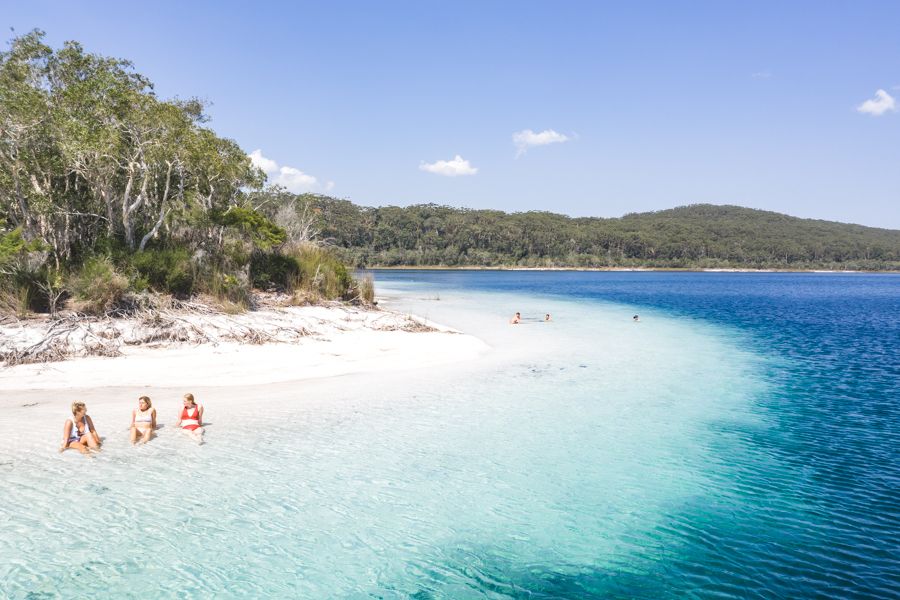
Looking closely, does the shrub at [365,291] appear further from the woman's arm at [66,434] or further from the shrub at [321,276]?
the woman's arm at [66,434]

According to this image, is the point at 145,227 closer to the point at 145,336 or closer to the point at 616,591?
the point at 145,336

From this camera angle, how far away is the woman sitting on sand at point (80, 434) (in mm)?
8383

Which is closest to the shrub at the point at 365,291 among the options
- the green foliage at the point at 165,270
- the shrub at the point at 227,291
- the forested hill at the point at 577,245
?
the shrub at the point at 227,291

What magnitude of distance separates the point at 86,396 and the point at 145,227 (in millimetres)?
10029

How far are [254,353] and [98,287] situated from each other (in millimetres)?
4660

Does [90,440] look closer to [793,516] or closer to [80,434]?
[80,434]

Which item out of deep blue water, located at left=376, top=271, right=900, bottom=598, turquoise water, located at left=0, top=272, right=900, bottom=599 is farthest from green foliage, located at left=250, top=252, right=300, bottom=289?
deep blue water, located at left=376, top=271, right=900, bottom=598

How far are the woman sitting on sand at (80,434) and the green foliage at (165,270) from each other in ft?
27.7

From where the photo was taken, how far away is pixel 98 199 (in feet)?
59.9

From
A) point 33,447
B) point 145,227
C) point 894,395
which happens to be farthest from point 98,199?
point 894,395

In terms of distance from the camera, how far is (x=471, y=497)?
7.55 metres

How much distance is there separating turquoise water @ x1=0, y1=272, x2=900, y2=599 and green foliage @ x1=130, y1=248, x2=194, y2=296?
643 cm

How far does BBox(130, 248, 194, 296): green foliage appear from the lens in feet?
54.9

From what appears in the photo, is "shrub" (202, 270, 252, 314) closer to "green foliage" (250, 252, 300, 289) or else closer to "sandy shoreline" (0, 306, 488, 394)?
"sandy shoreline" (0, 306, 488, 394)
